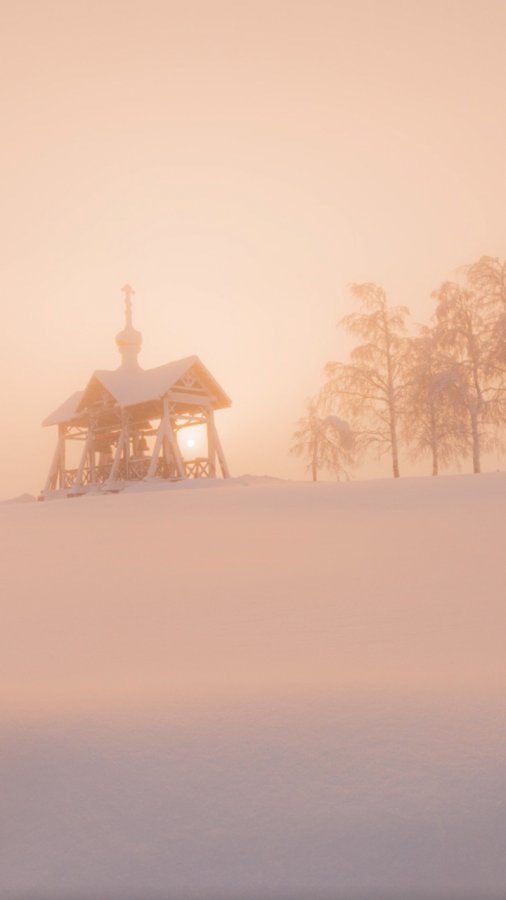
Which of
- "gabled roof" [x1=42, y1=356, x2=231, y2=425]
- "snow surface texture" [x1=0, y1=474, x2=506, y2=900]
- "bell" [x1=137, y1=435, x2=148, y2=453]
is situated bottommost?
"snow surface texture" [x1=0, y1=474, x2=506, y2=900]

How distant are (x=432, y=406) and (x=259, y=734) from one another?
20.4 m

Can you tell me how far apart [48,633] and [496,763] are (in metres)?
3.67

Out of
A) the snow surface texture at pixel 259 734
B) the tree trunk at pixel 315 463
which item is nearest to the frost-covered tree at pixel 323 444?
the tree trunk at pixel 315 463

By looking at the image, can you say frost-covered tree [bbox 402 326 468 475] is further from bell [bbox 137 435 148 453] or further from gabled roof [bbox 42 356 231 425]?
bell [bbox 137 435 148 453]

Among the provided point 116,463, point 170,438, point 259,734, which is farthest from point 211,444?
point 259,734

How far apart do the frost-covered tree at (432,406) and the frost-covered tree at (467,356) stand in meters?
0.16

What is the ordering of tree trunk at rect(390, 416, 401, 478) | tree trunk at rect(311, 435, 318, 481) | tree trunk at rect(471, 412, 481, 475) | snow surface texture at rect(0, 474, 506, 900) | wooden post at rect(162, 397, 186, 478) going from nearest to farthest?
1. snow surface texture at rect(0, 474, 506, 900)
2. wooden post at rect(162, 397, 186, 478)
3. tree trunk at rect(471, 412, 481, 475)
4. tree trunk at rect(390, 416, 401, 478)
5. tree trunk at rect(311, 435, 318, 481)

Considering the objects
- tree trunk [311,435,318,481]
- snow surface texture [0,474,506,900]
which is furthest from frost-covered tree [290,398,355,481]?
snow surface texture [0,474,506,900]

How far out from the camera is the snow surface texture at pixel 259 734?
2.51 metres

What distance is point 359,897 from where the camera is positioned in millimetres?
2363

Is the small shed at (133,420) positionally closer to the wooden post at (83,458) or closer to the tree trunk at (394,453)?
the wooden post at (83,458)

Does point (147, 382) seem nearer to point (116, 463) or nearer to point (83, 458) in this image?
point (116, 463)

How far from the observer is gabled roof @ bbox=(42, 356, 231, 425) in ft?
72.8

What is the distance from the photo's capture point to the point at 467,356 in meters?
22.6
